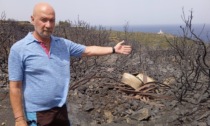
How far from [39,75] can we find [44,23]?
1.49ft

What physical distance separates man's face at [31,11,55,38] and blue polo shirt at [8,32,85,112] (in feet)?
0.30

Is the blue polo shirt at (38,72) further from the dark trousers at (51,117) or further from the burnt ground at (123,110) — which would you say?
the burnt ground at (123,110)

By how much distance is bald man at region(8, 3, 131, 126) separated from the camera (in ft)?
9.95

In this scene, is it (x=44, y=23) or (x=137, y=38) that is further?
(x=137, y=38)

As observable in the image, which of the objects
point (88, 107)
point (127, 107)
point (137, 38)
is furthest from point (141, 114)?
point (137, 38)

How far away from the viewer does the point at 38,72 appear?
3.07 m

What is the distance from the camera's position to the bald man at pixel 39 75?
303 centimetres

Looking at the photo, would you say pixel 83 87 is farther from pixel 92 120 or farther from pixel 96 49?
pixel 96 49

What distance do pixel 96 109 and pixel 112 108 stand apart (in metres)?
0.40

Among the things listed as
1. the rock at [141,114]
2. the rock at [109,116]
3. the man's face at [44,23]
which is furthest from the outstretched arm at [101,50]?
the rock at [109,116]

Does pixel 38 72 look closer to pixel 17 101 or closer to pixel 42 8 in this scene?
pixel 17 101

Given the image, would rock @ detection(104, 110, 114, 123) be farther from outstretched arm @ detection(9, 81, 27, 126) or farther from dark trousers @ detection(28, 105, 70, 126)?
outstretched arm @ detection(9, 81, 27, 126)

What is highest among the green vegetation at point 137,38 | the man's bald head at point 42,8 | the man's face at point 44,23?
the man's bald head at point 42,8

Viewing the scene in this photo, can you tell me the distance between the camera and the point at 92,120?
768 centimetres
